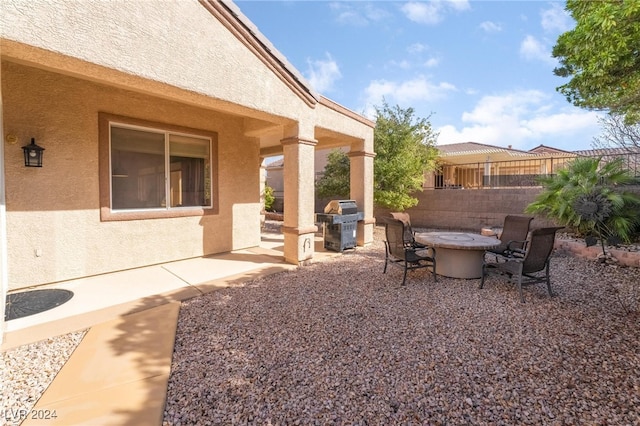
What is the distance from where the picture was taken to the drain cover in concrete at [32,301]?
386cm

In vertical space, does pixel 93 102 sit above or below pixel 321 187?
Result: above

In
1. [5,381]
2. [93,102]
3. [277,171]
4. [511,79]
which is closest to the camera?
[5,381]

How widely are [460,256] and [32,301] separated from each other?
701 centimetres

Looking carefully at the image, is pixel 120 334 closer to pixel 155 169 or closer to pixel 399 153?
pixel 155 169

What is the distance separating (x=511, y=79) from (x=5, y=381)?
14300 mm

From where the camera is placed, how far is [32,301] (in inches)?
167

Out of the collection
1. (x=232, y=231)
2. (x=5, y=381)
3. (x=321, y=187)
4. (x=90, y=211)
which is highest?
(x=321, y=187)

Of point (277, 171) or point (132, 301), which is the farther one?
point (277, 171)

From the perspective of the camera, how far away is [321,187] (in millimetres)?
12711

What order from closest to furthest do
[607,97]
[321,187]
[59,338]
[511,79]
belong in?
[59,338] < [607,97] < [511,79] < [321,187]

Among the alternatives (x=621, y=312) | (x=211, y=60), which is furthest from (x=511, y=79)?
(x=211, y=60)

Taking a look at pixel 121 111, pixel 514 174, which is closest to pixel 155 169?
pixel 121 111

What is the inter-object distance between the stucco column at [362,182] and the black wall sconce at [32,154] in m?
6.80

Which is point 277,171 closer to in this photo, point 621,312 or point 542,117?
point 542,117
